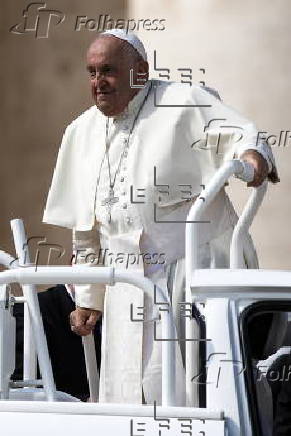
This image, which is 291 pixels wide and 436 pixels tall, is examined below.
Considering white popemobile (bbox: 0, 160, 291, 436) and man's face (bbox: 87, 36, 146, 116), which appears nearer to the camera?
white popemobile (bbox: 0, 160, 291, 436)

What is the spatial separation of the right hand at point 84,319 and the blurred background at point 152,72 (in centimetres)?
374

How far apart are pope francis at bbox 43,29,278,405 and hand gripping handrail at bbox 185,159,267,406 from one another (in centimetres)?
26

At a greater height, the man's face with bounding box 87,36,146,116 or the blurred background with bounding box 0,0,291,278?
the blurred background with bounding box 0,0,291,278

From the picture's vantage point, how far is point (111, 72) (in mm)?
5281

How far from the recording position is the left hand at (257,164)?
4.79m

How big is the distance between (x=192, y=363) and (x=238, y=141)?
0.91 meters

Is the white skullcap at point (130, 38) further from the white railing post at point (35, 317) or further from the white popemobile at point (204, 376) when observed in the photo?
the white popemobile at point (204, 376)

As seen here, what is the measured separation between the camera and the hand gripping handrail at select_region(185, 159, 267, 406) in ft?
14.4

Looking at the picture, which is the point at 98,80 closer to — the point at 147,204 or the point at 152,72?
the point at 147,204
